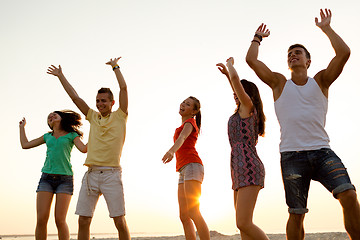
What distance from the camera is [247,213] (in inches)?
192

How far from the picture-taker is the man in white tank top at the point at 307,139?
448cm

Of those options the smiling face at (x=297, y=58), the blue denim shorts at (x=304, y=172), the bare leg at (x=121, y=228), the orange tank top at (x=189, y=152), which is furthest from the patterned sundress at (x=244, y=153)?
the bare leg at (x=121, y=228)

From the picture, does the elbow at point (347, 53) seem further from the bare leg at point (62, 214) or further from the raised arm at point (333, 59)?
the bare leg at point (62, 214)

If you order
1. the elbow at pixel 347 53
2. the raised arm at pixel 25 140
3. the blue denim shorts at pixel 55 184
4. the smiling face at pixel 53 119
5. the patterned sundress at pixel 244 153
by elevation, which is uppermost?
the elbow at pixel 347 53

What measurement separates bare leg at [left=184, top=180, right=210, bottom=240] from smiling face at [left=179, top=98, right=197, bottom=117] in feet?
4.32

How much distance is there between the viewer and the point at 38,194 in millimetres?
7027

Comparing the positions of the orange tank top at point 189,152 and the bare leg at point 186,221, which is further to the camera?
the orange tank top at point 189,152

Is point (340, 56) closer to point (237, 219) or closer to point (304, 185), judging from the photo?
point (304, 185)

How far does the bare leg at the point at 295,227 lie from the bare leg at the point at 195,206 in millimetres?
1966

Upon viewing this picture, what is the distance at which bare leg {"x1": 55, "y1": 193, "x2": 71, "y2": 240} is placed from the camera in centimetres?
688

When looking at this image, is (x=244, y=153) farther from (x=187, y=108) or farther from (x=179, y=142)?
(x=187, y=108)

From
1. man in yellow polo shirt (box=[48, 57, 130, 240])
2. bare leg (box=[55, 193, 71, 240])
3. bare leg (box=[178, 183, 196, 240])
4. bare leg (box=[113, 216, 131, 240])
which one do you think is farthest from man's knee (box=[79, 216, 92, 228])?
bare leg (box=[178, 183, 196, 240])

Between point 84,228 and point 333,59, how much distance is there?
14.0 ft

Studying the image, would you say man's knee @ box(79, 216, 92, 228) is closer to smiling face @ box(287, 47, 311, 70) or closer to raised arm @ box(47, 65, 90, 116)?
raised arm @ box(47, 65, 90, 116)
